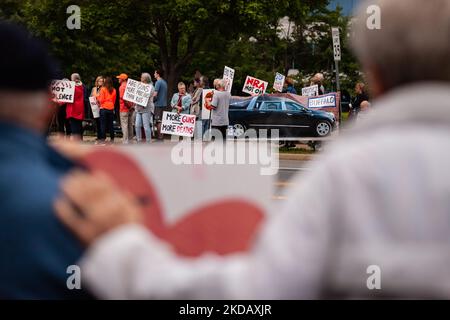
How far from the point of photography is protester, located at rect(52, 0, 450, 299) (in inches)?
67.3

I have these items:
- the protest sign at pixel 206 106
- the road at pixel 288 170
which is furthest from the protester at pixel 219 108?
the protest sign at pixel 206 106

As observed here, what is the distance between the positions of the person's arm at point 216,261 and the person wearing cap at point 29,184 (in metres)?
0.05

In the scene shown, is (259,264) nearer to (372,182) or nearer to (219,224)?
(372,182)

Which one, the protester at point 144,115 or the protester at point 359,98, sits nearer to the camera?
the protester at point 144,115

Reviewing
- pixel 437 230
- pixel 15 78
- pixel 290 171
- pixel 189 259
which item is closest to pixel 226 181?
pixel 189 259

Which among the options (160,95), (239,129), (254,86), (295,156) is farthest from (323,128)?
(295,156)

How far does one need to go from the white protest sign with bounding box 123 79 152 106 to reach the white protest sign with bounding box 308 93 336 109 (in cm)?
493

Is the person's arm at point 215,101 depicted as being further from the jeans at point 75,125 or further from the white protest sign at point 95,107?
the white protest sign at point 95,107

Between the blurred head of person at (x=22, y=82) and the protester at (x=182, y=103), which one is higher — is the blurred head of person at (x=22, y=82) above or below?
below

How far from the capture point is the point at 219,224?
2262 millimetres

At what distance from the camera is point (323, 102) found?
2306 centimetres

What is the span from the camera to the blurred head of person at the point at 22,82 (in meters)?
2.03
